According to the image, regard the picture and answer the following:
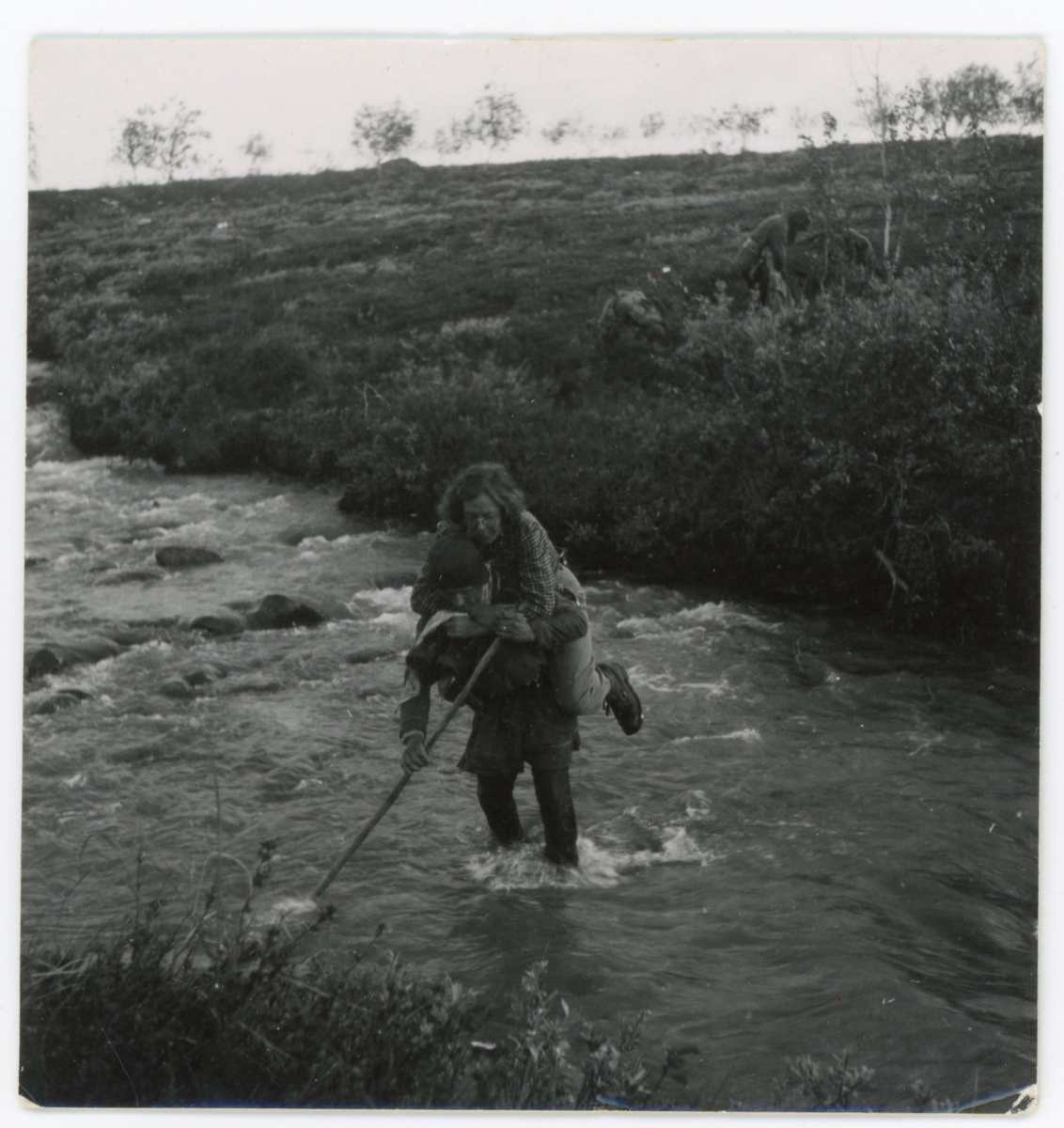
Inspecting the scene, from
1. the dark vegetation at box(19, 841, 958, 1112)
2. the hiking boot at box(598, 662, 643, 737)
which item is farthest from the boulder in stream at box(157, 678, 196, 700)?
the hiking boot at box(598, 662, 643, 737)

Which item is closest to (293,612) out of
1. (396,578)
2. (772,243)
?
(396,578)

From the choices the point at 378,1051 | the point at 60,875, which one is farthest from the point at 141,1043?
the point at 60,875

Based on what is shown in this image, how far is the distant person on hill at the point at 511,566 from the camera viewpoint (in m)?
5.30

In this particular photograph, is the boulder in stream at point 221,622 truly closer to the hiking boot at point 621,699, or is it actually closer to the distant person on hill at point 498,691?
the distant person on hill at point 498,691

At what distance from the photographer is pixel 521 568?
17.8 feet

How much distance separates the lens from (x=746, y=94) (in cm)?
672

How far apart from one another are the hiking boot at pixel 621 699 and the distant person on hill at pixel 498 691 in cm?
29

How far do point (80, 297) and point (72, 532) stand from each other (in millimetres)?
1514

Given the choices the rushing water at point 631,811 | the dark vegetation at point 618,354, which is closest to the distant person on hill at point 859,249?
the dark vegetation at point 618,354

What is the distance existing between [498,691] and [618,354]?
14.1 feet

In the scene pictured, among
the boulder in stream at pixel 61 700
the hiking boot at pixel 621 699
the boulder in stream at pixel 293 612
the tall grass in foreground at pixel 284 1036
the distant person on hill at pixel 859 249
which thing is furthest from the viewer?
the distant person on hill at pixel 859 249

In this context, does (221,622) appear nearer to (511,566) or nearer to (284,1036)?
(511,566)

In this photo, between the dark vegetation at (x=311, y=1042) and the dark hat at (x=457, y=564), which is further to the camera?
the dark hat at (x=457, y=564)

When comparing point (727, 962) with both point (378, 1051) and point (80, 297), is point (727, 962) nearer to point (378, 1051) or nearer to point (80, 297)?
point (378, 1051)
